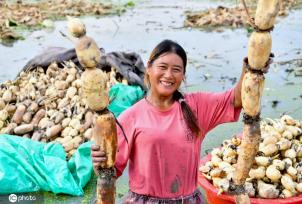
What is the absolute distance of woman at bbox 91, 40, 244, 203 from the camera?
7.45 feet

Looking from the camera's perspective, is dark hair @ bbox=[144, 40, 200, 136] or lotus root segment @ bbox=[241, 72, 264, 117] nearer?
lotus root segment @ bbox=[241, 72, 264, 117]

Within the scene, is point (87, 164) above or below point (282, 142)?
below

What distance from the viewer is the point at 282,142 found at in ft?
11.6

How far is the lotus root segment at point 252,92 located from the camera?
192cm

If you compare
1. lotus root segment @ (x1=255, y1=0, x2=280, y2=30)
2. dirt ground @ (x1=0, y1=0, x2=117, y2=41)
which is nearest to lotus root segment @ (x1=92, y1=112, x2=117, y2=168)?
lotus root segment @ (x1=255, y1=0, x2=280, y2=30)

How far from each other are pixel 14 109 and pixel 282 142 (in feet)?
10.1

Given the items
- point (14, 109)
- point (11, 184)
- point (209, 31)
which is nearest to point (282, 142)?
point (11, 184)

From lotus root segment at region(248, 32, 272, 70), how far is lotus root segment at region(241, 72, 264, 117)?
0.06 m

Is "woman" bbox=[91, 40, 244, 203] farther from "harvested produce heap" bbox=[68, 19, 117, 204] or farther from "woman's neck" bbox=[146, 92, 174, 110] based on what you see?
"harvested produce heap" bbox=[68, 19, 117, 204]

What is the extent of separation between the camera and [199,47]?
348 inches

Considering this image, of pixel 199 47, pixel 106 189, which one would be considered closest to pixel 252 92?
pixel 106 189

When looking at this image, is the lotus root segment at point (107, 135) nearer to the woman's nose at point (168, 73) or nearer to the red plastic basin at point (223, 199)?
the woman's nose at point (168, 73)

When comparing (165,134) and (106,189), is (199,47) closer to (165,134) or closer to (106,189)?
(165,134)

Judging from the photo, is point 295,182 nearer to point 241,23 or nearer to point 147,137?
point 147,137
